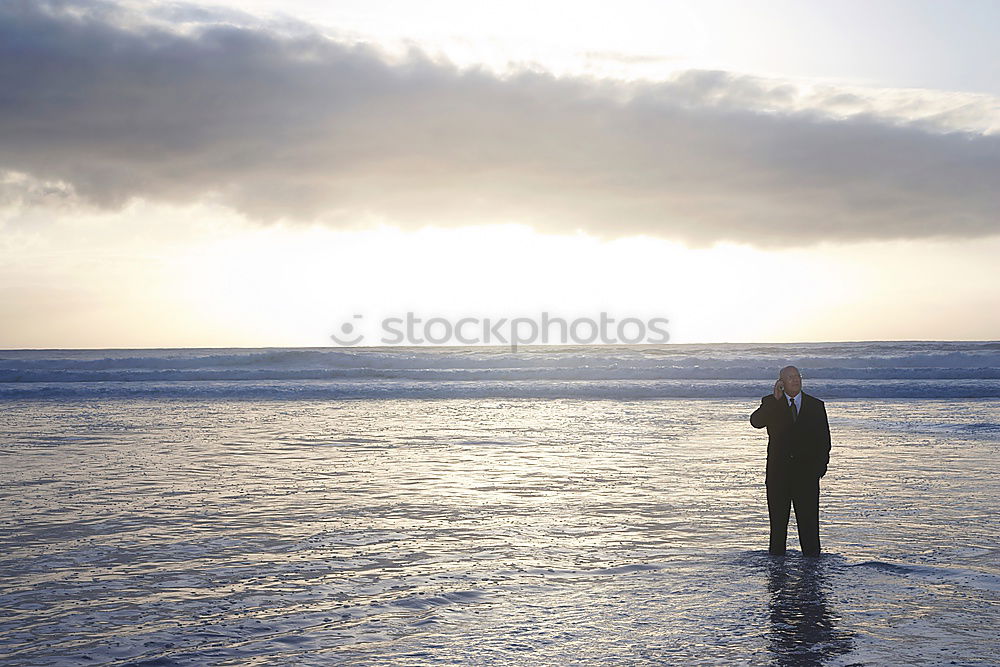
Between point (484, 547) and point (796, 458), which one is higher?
point (796, 458)

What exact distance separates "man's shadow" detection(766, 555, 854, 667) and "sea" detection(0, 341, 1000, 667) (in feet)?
0.07

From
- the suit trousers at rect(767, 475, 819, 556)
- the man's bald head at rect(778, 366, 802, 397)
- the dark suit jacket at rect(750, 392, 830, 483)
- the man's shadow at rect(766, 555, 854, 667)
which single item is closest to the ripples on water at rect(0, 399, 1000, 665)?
the man's shadow at rect(766, 555, 854, 667)

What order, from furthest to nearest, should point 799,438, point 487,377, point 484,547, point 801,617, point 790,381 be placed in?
point 487,377, point 484,547, point 799,438, point 790,381, point 801,617

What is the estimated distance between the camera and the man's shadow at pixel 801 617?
16.4 feet

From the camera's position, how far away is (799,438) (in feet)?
23.9

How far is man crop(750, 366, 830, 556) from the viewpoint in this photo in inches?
287

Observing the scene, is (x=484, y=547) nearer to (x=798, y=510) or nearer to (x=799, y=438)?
(x=798, y=510)

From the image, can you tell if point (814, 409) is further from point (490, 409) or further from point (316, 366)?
point (316, 366)

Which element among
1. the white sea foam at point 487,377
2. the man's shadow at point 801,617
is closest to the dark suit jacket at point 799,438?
the man's shadow at point 801,617

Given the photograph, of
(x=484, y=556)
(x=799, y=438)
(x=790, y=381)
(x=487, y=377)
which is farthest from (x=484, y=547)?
(x=487, y=377)

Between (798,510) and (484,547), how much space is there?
2.72 meters

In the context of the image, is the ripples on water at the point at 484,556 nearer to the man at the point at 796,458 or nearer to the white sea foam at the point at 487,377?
the man at the point at 796,458

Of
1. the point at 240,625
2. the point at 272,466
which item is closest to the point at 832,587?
the point at 240,625

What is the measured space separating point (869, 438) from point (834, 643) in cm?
1207
